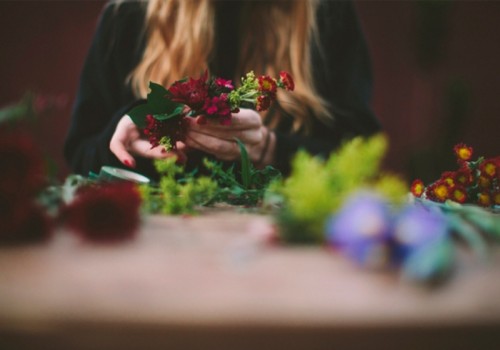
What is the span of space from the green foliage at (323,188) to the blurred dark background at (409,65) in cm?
248

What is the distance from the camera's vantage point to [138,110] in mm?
627

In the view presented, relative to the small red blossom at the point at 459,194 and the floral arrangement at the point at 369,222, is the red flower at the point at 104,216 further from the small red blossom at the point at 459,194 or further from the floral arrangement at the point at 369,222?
the small red blossom at the point at 459,194

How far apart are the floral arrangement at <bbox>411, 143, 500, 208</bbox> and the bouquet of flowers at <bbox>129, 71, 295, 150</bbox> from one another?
10.0 inches

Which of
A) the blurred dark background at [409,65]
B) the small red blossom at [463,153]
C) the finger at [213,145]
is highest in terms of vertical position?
the blurred dark background at [409,65]

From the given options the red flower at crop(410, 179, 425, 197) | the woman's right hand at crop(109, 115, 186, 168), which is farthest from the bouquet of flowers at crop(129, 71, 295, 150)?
the red flower at crop(410, 179, 425, 197)

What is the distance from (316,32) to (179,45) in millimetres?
438

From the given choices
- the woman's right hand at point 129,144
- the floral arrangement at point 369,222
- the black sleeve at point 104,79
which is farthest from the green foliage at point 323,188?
the black sleeve at point 104,79

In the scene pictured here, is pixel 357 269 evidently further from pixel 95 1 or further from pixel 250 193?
pixel 95 1

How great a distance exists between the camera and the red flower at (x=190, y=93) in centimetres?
57

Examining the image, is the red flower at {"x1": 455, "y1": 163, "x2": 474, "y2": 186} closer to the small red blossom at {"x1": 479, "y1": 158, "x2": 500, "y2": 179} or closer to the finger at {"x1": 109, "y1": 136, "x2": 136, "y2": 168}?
the small red blossom at {"x1": 479, "y1": 158, "x2": 500, "y2": 179}

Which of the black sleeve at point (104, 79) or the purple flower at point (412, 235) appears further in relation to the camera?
the black sleeve at point (104, 79)

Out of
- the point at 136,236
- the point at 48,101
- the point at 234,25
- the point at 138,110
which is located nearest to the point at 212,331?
the point at 136,236

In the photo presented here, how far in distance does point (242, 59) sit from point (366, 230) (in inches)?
41.3

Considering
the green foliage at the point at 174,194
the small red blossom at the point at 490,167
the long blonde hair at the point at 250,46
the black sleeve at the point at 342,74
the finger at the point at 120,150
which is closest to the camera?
the green foliage at the point at 174,194
